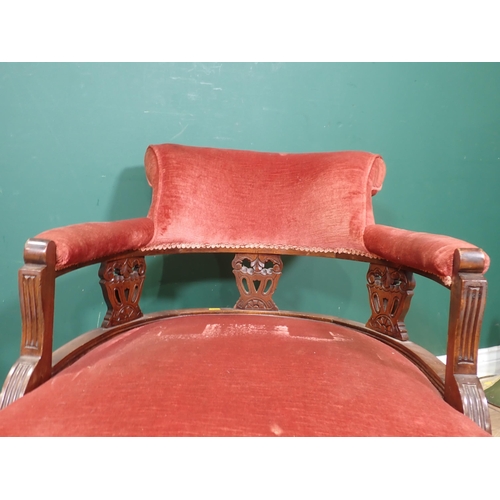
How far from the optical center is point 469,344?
0.72 meters

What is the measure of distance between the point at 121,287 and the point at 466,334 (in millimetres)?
701

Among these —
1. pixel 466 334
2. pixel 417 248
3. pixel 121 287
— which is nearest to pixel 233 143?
pixel 121 287

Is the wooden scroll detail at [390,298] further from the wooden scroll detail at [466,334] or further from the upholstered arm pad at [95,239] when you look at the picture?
the upholstered arm pad at [95,239]

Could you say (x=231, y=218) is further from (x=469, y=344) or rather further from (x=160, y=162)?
(x=469, y=344)

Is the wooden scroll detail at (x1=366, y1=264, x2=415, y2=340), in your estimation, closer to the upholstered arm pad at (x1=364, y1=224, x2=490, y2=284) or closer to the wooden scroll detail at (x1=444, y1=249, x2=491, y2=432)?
the upholstered arm pad at (x1=364, y1=224, x2=490, y2=284)

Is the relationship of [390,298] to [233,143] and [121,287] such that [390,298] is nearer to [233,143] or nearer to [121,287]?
[121,287]

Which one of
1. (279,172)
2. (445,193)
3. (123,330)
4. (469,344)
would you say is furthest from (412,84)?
(123,330)

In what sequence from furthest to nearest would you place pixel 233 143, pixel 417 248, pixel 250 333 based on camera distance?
pixel 233 143 < pixel 250 333 < pixel 417 248

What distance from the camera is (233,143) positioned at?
4.87 feet

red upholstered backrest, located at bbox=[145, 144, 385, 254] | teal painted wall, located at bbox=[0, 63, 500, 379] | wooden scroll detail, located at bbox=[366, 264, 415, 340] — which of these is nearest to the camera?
wooden scroll detail, located at bbox=[366, 264, 415, 340]

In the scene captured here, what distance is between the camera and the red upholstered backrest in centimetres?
110

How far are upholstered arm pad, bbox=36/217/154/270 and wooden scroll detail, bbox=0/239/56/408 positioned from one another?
1.0 inches

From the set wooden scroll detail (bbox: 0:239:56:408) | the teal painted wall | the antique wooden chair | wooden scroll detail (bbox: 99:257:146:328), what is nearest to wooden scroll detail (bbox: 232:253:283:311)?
the antique wooden chair

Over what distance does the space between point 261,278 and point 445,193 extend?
90cm
